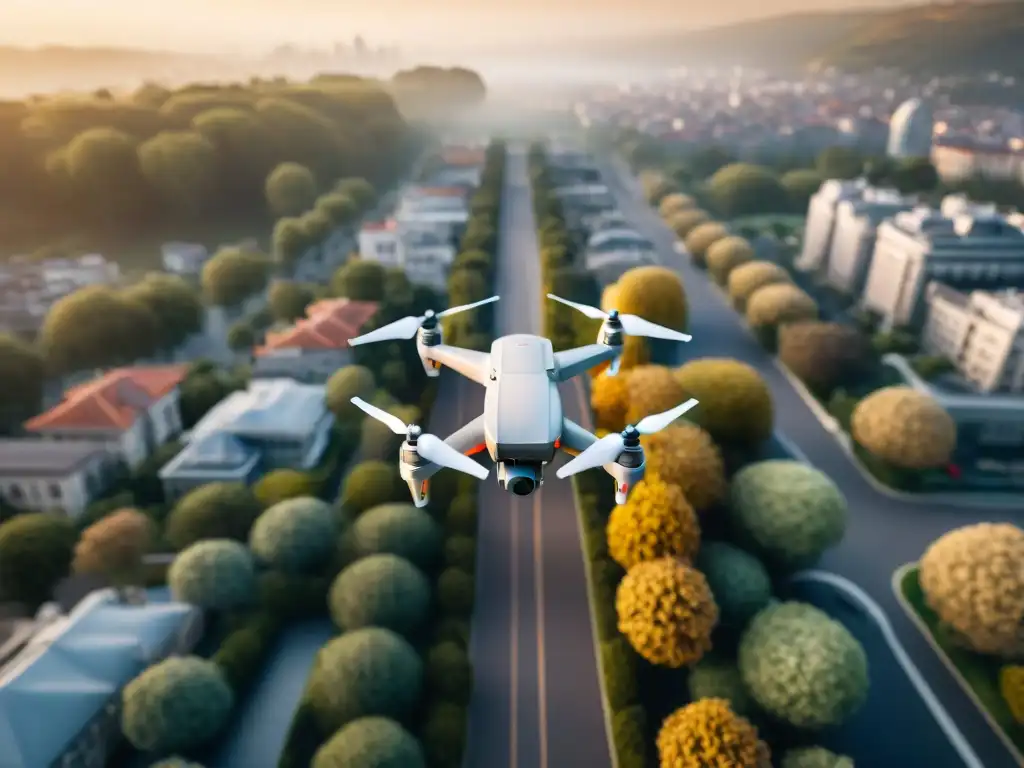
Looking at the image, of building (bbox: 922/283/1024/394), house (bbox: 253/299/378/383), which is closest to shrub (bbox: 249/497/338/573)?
house (bbox: 253/299/378/383)

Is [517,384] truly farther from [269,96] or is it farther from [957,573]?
[269,96]

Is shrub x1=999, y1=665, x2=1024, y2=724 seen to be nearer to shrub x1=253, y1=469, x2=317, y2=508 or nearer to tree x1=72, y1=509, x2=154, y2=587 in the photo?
shrub x1=253, y1=469, x2=317, y2=508

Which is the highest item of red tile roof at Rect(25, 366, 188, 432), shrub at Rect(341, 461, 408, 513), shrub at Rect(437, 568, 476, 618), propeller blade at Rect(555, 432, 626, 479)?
propeller blade at Rect(555, 432, 626, 479)

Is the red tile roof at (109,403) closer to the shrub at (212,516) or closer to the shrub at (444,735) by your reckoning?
the shrub at (212,516)

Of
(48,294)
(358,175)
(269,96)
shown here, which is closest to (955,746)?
(48,294)

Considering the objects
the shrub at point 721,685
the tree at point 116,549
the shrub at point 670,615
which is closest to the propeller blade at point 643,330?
the shrub at point 670,615

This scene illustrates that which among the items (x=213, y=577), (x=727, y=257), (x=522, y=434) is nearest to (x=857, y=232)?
(x=727, y=257)

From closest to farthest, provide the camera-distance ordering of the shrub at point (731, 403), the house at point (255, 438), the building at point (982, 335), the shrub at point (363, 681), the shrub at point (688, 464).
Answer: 1. the shrub at point (363, 681)
2. the shrub at point (688, 464)
3. the house at point (255, 438)
4. the shrub at point (731, 403)
5. the building at point (982, 335)
